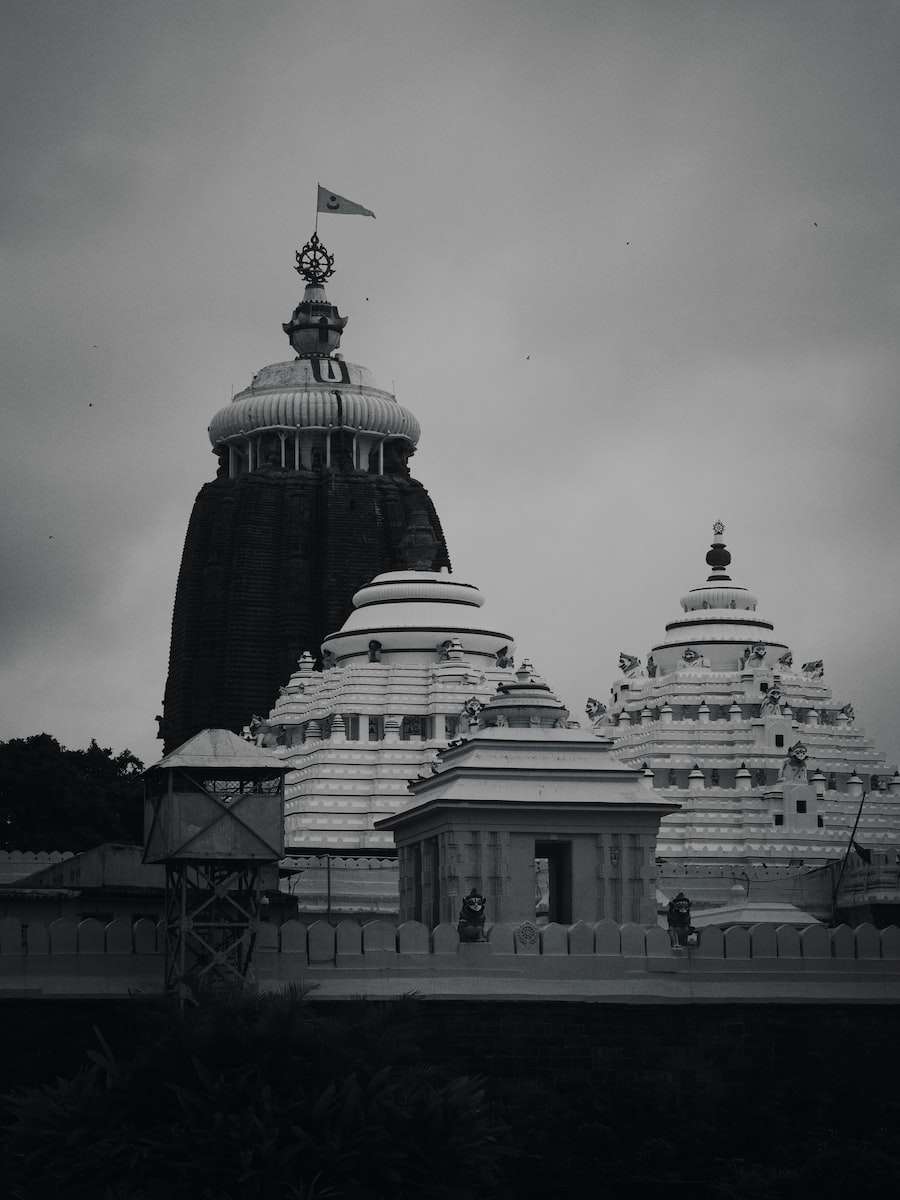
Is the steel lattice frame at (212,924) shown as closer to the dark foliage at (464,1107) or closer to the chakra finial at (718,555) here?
the dark foliage at (464,1107)

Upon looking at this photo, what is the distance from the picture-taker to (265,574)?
12281cm

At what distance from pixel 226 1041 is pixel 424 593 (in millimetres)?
62984

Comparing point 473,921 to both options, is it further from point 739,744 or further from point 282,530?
point 282,530

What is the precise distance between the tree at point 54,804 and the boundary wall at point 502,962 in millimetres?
47221

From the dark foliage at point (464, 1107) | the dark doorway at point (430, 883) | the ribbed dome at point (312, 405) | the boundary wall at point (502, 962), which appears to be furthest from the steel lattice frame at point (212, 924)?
the ribbed dome at point (312, 405)

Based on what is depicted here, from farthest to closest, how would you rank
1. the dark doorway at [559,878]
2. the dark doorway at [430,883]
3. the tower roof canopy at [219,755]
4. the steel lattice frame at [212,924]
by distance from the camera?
the dark doorway at [430,883]
the dark doorway at [559,878]
the tower roof canopy at [219,755]
the steel lattice frame at [212,924]

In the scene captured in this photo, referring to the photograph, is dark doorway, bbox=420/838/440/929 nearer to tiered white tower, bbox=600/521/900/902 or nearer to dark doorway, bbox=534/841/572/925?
dark doorway, bbox=534/841/572/925

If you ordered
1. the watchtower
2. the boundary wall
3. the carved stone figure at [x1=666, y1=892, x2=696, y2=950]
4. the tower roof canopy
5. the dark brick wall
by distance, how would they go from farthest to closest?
the dark brick wall → the carved stone figure at [x1=666, y1=892, x2=696, y2=950] → the tower roof canopy → the boundary wall → the watchtower

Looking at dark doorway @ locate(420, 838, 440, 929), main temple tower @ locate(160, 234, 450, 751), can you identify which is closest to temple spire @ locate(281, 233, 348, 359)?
main temple tower @ locate(160, 234, 450, 751)

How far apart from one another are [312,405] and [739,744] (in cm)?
3230

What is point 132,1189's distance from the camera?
122 ft

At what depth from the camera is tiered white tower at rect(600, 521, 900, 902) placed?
323ft

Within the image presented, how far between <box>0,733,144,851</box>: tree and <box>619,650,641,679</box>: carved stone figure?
22.2 meters

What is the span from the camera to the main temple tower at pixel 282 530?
120812 millimetres
